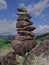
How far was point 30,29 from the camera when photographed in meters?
41.8

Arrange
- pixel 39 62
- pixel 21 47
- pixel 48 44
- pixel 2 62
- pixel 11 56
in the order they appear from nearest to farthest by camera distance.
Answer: pixel 39 62, pixel 48 44, pixel 2 62, pixel 11 56, pixel 21 47

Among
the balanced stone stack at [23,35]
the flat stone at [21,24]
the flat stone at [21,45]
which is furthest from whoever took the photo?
the flat stone at [21,24]

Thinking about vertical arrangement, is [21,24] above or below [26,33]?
above

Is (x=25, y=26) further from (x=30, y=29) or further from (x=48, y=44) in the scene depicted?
(x=48, y=44)

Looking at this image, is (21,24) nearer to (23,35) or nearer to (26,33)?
(26,33)

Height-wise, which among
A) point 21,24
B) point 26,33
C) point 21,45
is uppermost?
point 21,24

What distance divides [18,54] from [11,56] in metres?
2.48

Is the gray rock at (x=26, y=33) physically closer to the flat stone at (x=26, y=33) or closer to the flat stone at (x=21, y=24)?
the flat stone at (x=26, y=33)

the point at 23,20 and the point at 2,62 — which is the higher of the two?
the point at 23,20

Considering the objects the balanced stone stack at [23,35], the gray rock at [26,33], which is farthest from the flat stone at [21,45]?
the gray rock at [26,33]

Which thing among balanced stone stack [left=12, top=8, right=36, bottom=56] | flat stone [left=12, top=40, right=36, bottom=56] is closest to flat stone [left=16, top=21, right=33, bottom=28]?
balanced stone stack [left=12, top=8, right=36, bottom=56]

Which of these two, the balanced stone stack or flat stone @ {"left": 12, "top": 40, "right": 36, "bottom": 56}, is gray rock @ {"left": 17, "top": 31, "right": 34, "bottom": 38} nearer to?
the balanced stone stack

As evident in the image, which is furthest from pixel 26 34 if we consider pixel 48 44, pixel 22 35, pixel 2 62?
pixel 48 44

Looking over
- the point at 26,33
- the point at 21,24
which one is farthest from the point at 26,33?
the point at 21,24
